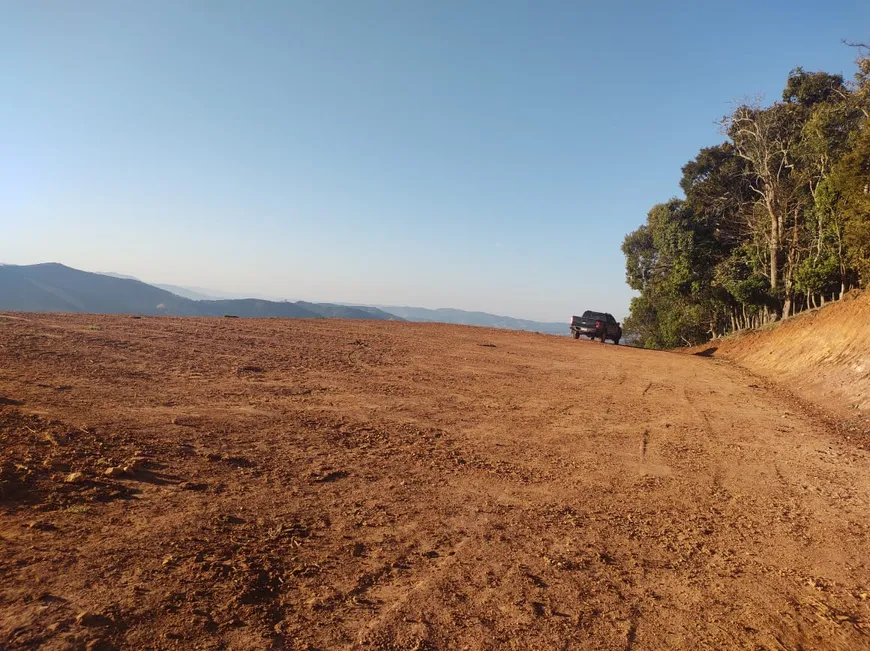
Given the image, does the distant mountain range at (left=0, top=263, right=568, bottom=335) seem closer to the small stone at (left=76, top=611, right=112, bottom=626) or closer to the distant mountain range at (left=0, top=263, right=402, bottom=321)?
the distant mountain range at (left=0, top=263, right=402, bottom=321)

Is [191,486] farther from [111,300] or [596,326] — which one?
[111,300]

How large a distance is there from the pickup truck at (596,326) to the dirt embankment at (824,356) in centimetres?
759

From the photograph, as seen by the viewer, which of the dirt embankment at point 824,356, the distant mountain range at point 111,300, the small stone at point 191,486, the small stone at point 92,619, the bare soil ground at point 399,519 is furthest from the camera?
the distant mountain range at point 111,300

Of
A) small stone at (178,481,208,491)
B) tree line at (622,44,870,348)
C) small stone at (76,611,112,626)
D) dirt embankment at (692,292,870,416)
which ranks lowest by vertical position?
small stone at (76,611,112,626)

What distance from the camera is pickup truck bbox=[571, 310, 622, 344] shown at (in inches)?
1048

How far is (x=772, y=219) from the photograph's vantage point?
74.3 feet

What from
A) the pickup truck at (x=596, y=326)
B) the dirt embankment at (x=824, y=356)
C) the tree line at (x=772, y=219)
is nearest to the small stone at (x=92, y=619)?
the dirt embankment at (x=824, y=356)

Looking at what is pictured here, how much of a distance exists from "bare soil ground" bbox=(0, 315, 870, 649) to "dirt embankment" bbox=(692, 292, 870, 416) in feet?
6.93

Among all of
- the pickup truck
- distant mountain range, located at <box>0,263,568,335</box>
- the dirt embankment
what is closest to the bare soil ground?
the dirt embankment

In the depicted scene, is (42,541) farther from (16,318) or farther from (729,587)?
(16,318)

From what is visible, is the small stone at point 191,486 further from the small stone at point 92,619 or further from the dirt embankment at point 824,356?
the dirt embankment at point 824,356

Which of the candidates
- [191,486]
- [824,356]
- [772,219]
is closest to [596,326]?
[772,219]

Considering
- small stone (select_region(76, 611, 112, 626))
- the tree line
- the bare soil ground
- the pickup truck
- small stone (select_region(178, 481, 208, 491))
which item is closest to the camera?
small stone (select_region(76, 611, 112, 626))

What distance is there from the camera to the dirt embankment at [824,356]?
10.4 m
